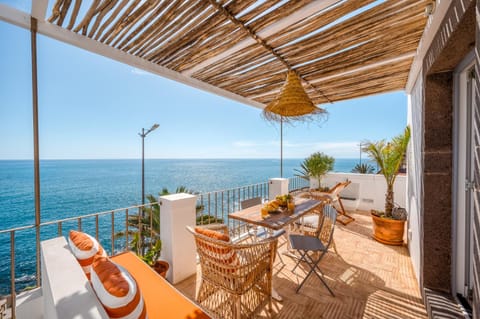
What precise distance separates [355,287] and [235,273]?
1574mm

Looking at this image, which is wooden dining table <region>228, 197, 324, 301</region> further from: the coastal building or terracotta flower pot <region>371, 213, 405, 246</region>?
terracotta flower pot <region>371, 213, 405, 246</region>

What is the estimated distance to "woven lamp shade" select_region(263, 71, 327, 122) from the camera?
7.21 ft

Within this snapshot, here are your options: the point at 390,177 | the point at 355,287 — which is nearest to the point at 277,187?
the point at 390,177

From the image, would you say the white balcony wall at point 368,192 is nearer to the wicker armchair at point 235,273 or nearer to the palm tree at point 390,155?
the palm tree at point 390,155

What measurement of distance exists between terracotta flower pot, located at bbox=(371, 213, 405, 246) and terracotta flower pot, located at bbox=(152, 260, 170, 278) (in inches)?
132

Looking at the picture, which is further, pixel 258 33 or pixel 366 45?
pixel 366 45

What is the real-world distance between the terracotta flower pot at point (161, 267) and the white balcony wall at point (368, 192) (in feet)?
15.6

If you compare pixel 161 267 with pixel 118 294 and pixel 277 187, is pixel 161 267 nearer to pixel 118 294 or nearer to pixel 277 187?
pixel 118 294

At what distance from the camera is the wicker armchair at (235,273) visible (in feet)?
5.32

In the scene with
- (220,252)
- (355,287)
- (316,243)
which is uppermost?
(220,252)

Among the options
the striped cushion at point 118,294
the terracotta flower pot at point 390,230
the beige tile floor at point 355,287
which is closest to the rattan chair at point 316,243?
the beige tile floor at point 355,287

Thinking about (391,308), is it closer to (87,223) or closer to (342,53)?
(342,53)

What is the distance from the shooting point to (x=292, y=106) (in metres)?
2.35

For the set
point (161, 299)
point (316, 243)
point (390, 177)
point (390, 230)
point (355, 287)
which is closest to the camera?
point (161, 299)
